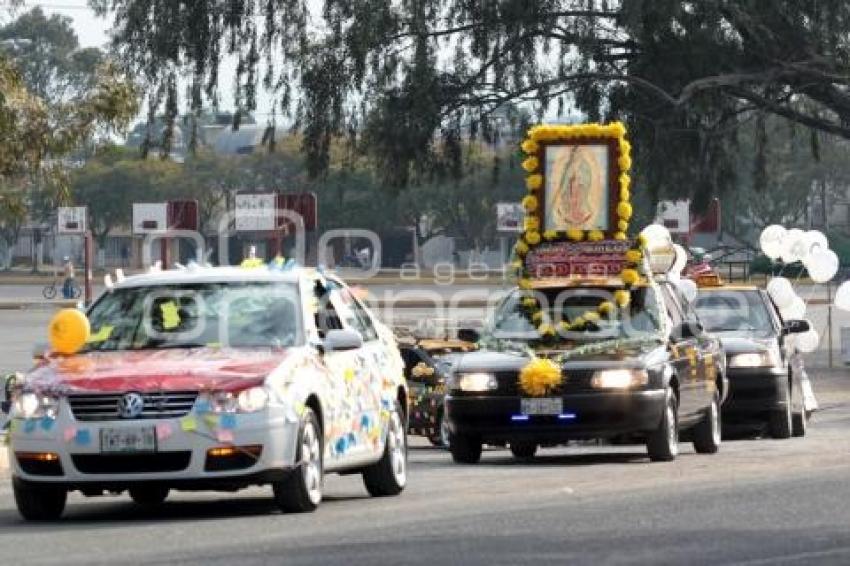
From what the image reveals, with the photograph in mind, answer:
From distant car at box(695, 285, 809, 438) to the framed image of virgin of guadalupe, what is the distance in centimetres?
149

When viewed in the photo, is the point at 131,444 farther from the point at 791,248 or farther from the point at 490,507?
the point at 791,248

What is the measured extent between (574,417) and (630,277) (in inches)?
91.9

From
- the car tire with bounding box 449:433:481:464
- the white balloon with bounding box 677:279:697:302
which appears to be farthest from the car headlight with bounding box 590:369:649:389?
the white balloon with bounding box 677:279:697:302

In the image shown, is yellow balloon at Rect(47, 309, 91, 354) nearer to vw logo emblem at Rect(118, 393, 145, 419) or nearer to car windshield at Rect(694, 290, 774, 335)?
vw logo emblem at Rect(118, 393, 145, 419)

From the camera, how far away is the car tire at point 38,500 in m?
14.3

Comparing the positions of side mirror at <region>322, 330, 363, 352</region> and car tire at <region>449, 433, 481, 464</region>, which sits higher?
side mirror at <region>322, 330, 363, 352</region>

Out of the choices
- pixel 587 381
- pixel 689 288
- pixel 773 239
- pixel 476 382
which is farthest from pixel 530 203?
pixel 773 239

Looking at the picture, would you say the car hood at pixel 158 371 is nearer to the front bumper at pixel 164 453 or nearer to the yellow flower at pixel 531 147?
the front bumper at pixel 164 453

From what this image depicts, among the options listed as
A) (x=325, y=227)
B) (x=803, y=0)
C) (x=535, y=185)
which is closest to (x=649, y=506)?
(x=535, y=185)

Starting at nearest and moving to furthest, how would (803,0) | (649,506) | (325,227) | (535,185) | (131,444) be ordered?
(131,444) → (649,506) → (535,185) → (803,0) → (325,227)

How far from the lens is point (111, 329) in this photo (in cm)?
1528

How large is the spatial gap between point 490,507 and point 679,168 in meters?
28.8

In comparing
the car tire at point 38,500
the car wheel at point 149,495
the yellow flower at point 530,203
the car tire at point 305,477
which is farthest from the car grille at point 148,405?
the yellow flower at point 530,203

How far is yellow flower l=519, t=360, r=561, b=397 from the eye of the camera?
→ 19.6m
